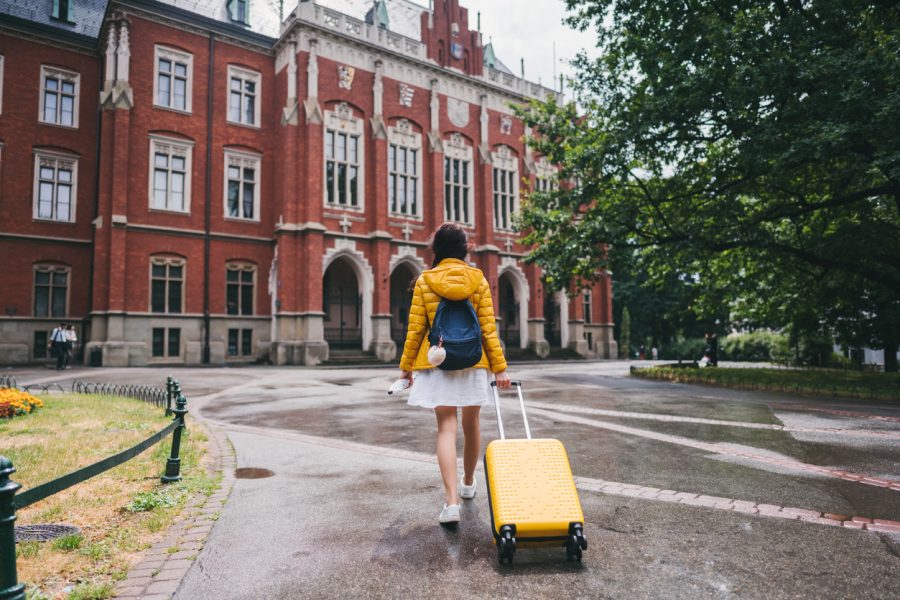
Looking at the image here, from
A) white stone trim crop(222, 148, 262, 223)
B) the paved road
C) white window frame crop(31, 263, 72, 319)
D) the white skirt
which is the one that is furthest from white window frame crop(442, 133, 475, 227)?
the white skirt

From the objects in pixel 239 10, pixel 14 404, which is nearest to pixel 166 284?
pixel 239 10

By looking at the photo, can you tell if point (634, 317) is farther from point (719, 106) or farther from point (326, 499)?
point (326, 499)

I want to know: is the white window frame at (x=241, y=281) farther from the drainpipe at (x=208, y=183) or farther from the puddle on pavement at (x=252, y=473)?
the puddle on pavement at (x=252, y=473)

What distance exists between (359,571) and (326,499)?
1.43 meters

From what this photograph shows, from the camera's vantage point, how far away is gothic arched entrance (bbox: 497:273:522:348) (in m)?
32.1

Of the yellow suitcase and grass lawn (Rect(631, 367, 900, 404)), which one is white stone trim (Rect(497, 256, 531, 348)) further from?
the yellow suitcase

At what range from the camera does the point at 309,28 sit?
24672 mm

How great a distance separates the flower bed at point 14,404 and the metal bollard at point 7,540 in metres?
7.12

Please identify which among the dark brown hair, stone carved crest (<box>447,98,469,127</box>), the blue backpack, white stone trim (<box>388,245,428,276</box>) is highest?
stone carved crest (<box>447,98,469,127</box>)

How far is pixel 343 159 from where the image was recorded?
1030 inches

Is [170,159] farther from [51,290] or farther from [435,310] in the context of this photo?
[435,310]

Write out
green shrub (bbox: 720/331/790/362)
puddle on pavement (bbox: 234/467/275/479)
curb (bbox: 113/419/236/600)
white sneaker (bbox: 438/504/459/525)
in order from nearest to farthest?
curb (bbox: 113/419/236/600), white sneaker (bbox: 438/504/459/525), puddle on pavement (bbox: 234/467/275/479), green shrub (bbox: 720/331/790/362)

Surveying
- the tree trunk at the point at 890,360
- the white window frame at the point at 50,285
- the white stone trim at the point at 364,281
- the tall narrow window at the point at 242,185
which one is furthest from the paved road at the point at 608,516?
the white window frame at the point at 50,285

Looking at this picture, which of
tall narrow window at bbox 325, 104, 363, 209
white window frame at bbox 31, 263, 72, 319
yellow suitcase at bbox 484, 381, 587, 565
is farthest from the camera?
tall narrow window at bbox 325, 104, 363, 209
